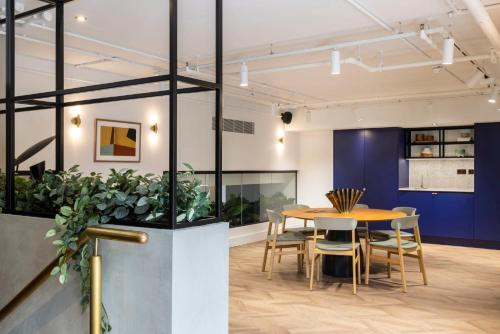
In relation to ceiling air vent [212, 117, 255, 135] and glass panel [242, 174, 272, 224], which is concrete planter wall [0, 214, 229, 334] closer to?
ceiling air vent [212, 117, 255, 135]

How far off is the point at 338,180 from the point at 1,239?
7.81 metres

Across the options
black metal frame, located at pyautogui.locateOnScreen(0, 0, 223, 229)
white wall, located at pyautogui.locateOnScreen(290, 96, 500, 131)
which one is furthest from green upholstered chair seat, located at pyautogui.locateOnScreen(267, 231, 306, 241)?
white wall, located at pyautogui.locateOnScreen(290, 96, 500, 131)

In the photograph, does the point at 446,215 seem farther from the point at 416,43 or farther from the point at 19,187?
the point at 19,187

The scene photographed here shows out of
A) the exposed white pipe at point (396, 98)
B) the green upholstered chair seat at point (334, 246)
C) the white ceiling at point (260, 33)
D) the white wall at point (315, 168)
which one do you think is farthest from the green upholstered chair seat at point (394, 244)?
the white wall at point (315, 168)

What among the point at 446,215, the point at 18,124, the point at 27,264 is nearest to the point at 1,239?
the point at 27,264

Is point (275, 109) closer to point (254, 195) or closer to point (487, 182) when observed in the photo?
point (254, 195)

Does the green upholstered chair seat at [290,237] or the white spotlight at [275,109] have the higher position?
the white spotlight at [275,109]

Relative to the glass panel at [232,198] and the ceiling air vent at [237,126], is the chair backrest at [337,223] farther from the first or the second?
the ceiling air vent at [237,126]

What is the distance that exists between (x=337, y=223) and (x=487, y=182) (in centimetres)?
443

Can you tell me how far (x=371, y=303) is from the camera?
191 inches

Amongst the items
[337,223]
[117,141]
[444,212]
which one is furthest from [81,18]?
[444,212]

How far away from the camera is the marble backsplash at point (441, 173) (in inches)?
356

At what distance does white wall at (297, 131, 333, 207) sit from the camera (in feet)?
33.5

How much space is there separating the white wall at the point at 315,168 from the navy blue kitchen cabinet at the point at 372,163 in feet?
1.01
